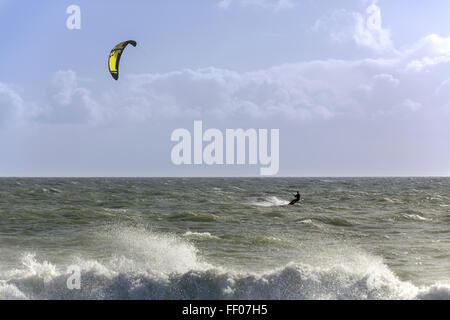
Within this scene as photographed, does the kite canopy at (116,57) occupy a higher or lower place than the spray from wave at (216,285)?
higher

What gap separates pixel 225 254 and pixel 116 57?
9694 mm

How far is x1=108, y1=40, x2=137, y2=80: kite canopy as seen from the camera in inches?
877

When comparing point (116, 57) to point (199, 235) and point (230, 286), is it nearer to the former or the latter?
point (199, 235)

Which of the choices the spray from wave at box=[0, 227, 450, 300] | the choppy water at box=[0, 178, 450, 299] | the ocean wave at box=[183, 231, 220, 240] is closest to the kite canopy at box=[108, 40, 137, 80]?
the choppy water at box=[0, 178, 450, 299]

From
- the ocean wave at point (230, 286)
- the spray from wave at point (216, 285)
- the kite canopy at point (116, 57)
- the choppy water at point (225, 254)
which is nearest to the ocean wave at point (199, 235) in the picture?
the choppy water at point (225, 254)

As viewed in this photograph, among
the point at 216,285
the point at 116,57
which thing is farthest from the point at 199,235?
the point at 216,285

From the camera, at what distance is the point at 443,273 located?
15.7 metres

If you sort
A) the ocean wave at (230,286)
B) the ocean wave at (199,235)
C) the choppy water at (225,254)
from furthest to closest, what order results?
the ocean wave at (199,235)
the choppy water at (225,254)
the ocean wave at (230,286)

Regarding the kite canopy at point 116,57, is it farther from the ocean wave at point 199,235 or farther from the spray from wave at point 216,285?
the spray from wave at point 216,285

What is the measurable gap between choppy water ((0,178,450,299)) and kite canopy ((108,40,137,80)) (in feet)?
22.6

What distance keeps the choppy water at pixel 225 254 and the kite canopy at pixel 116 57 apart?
689 centimetres

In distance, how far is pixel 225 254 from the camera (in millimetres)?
18516

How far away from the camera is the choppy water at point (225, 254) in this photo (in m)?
13.1
